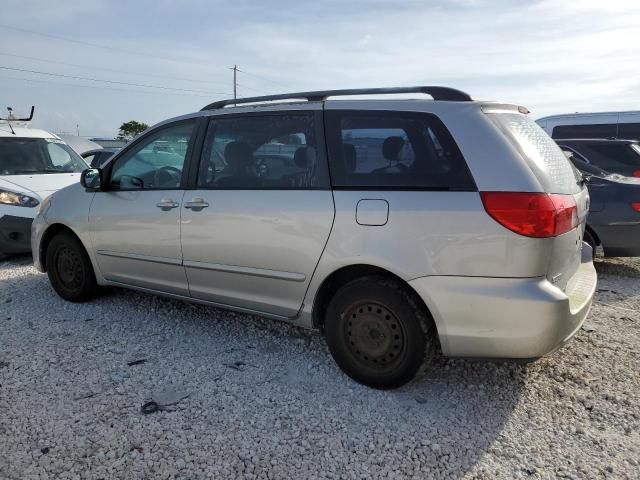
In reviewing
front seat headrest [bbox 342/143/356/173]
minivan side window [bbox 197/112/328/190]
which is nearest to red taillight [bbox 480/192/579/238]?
front seat headrest [bbox 342/143/356/173]

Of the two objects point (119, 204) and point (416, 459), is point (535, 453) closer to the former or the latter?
point (416, 459)

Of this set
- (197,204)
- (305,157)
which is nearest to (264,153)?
(305,157)

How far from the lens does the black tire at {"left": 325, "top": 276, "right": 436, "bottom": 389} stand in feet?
Result: 9.31

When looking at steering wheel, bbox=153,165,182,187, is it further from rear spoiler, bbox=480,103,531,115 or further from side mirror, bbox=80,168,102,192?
rear spoiler, bbox=480,103,531,115

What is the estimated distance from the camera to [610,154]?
22.4ft

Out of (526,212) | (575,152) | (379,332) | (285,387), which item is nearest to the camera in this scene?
(526,212)

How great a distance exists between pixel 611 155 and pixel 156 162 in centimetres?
607

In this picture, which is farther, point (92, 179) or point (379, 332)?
point (92, 179)

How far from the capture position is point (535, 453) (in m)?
2.42

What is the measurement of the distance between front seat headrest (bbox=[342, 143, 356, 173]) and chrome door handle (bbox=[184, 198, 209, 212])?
1.10 meters

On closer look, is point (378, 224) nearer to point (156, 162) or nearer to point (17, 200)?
point (156, 162)

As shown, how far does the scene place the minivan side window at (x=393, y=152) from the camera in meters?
2.73

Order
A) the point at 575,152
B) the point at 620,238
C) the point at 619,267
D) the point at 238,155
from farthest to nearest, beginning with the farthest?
the point at 575,152 → the point at 619,267 → the point at 620,238 → the point at 238,155

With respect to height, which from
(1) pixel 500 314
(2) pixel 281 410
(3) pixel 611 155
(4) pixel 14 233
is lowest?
(2) pixel 281 410
